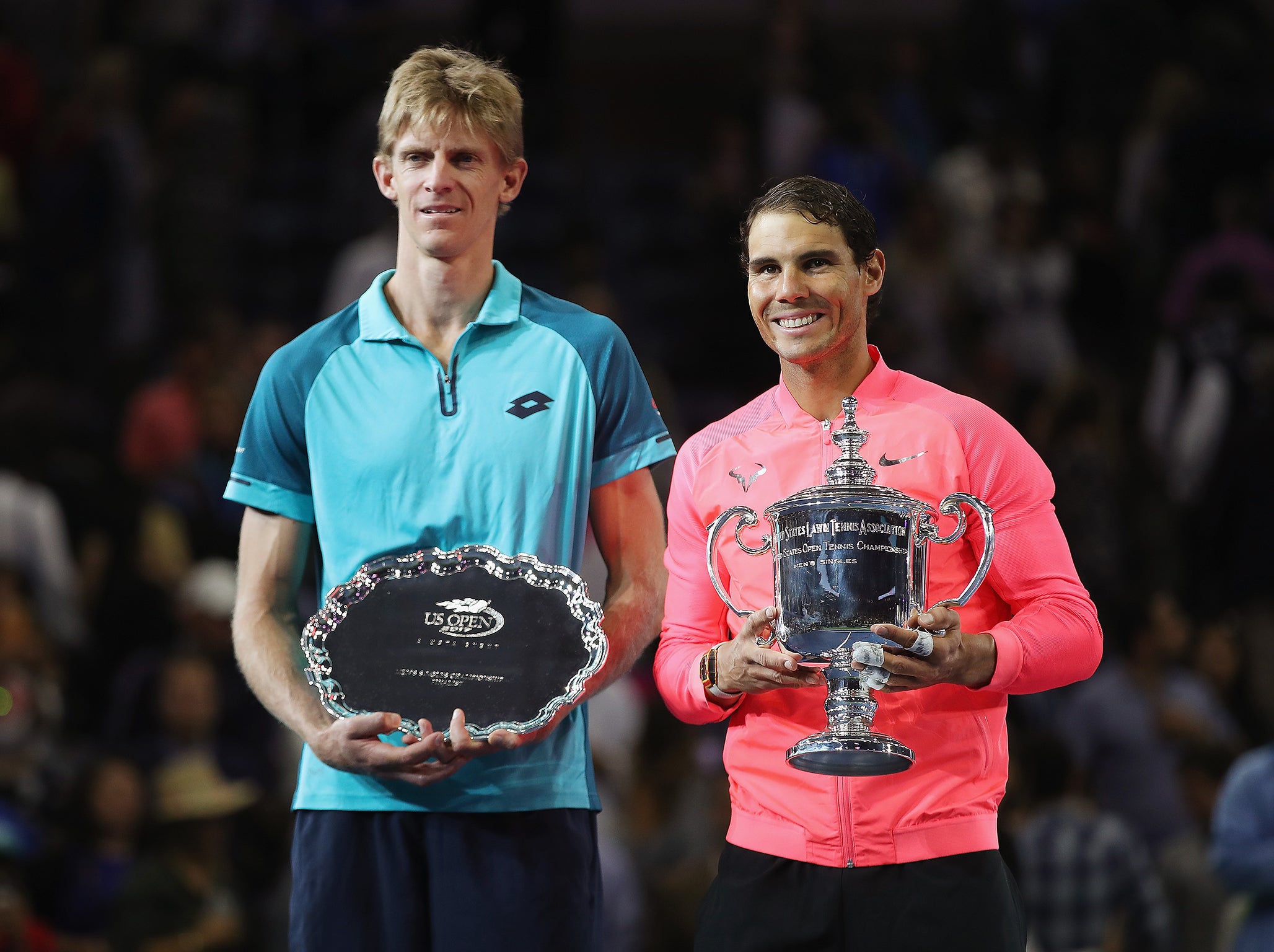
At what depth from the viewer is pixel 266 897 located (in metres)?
6.25

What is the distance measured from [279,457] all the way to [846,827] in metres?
1.20

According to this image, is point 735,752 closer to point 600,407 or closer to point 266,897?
point 600,407

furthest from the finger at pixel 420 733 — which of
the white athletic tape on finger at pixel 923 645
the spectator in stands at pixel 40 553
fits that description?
the spectator in stands at pixel 40 553

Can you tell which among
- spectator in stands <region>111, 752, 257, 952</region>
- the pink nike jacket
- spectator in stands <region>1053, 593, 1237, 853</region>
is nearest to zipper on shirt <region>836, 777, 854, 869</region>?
the pink nike jacket

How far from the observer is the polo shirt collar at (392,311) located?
10.8ft

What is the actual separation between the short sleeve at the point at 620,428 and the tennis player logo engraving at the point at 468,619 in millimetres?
378

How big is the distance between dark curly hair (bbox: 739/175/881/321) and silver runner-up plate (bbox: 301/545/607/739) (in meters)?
0.67

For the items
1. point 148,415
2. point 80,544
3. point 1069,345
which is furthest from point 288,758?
point 1069,345

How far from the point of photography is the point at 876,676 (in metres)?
2.77

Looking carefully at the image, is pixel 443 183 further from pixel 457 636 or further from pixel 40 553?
pixel 40 553

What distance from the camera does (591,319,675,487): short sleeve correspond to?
329 cm

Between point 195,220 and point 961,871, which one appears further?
point 195,220

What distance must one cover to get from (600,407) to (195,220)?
246 inches

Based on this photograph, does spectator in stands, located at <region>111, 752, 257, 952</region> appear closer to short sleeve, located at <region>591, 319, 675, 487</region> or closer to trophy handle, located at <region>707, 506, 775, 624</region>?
short sleeve, located at <region>591, 319, 675, 487</region>
